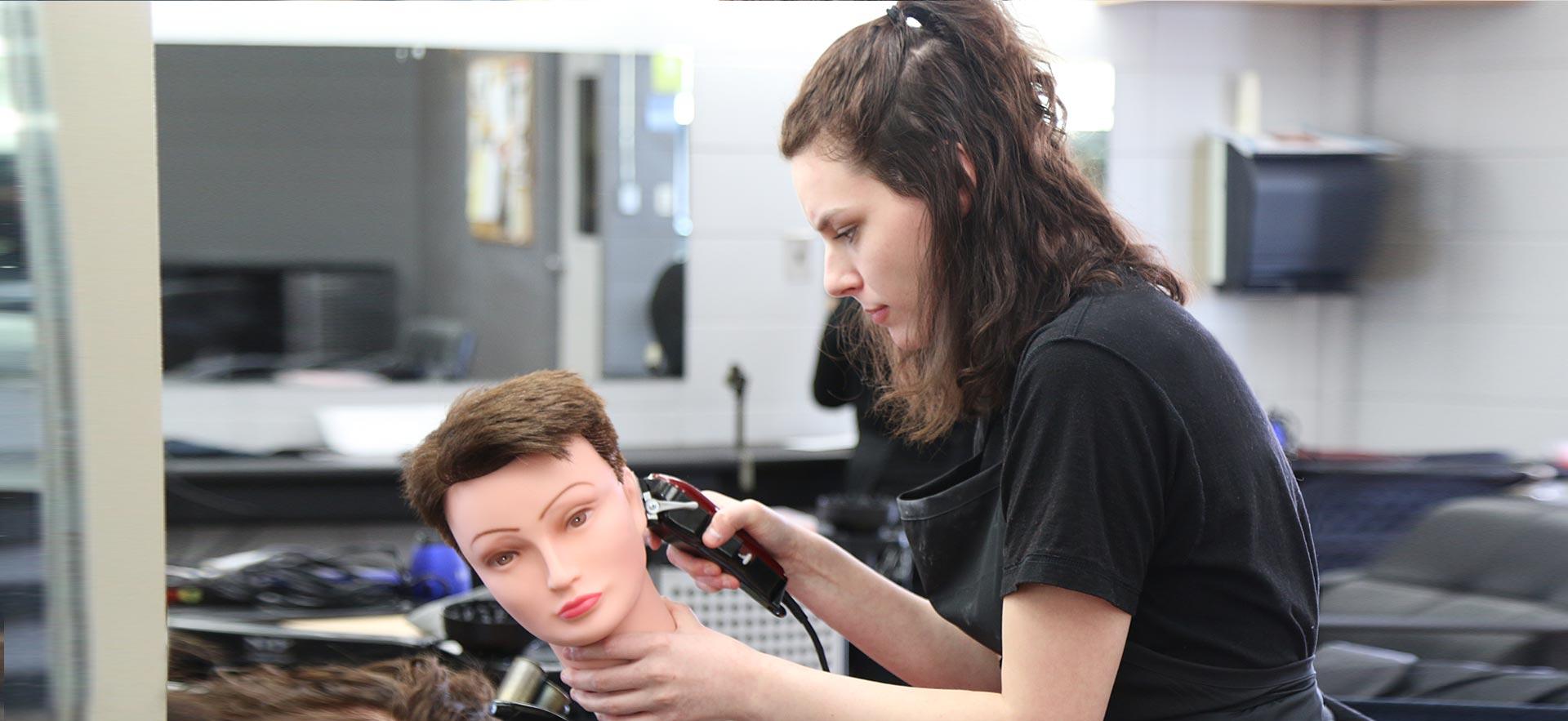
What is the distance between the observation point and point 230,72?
4090mm

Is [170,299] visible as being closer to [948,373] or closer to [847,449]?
[847,449]

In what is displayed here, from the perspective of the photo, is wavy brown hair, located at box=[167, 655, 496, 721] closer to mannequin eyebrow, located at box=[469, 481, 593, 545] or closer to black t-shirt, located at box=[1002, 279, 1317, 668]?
mannequin eyebrow, located at box=[469, 481, 593, 545]

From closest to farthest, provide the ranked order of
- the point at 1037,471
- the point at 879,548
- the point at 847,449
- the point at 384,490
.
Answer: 1. the point at 1037,471
2. the point at 879,548
3. the point at 384,490
4. the point at 847,449

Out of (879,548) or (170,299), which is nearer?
(879,548)

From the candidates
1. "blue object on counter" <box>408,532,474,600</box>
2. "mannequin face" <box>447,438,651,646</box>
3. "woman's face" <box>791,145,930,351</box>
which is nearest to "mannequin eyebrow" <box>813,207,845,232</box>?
"woman's face" <box>791,145,930,351</box>

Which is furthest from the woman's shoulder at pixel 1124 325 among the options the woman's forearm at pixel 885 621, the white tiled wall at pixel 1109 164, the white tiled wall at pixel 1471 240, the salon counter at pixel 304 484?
the white tiled wall at pixel 1471 240

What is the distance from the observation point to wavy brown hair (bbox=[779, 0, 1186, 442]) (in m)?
1.21

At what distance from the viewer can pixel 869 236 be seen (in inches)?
48.8

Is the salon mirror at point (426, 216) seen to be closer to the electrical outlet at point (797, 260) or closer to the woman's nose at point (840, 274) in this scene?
the electrical outlet at point (797, 260)

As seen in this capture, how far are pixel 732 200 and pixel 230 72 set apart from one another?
1638 millimetres

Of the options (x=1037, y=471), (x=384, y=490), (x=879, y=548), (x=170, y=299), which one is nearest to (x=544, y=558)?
(x=1037, y=471)

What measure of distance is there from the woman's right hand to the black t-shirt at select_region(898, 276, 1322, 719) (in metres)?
0.27

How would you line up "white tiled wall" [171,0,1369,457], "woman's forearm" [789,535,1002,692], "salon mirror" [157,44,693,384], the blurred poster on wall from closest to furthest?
1. "woman's forearm" [789,535,1002,692]
2. "salon mirror" [157,44,693,384]
3. the blurred poster on wall
4. "white tiled wall" [171,0,1369,457]

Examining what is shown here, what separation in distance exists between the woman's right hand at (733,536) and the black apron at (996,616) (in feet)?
0.43
